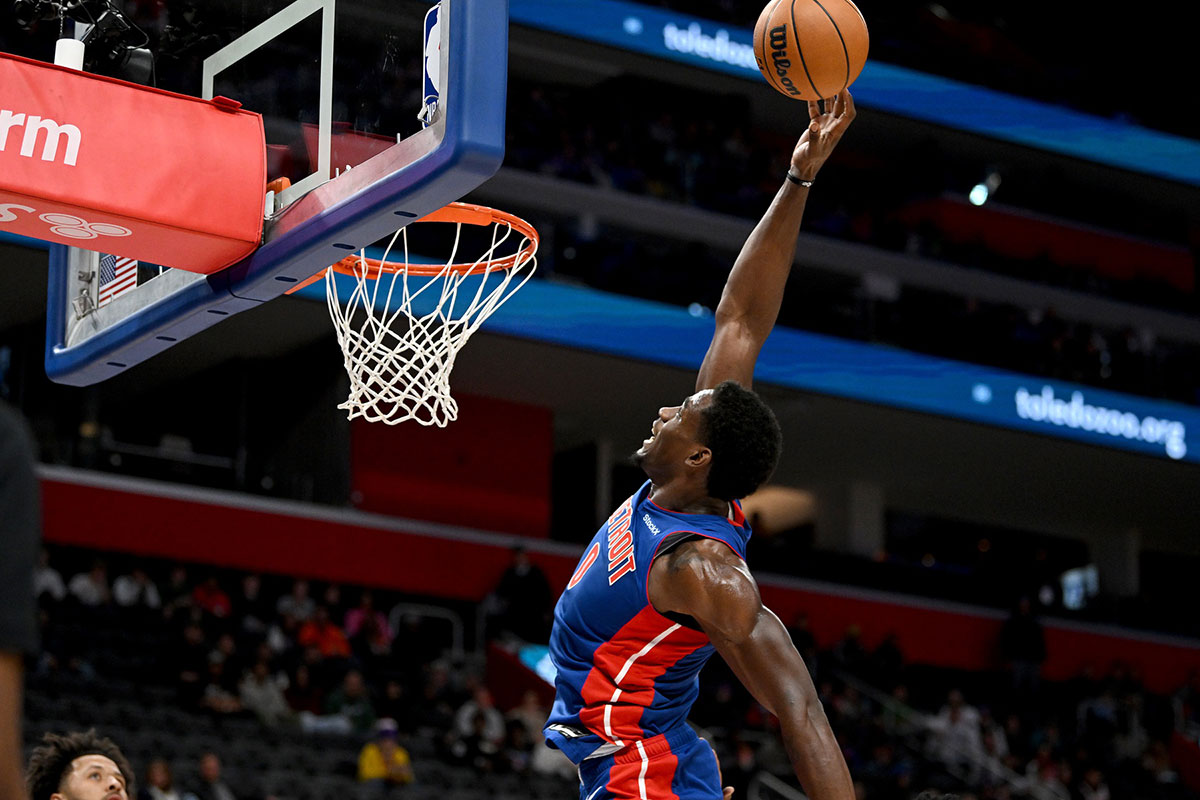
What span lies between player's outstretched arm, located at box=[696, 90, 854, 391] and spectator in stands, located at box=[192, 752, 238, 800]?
6174 mm

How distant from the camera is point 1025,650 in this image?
726 inches

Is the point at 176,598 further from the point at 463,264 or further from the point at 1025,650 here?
the point at 1025,650

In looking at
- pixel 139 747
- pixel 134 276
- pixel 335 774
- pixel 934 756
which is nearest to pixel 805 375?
pixel 934 756

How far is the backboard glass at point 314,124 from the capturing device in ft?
12.9

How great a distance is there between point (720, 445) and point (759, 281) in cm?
78

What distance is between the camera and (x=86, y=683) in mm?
11117

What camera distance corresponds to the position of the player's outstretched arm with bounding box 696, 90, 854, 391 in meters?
4.18

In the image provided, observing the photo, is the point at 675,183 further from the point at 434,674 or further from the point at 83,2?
the point at 83,2

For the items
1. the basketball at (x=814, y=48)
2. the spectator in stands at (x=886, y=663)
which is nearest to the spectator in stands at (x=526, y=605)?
the spectator in stands at (x=886, y=663)

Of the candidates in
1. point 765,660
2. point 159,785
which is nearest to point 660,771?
point 765,660

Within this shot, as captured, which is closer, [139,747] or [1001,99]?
[139,747]

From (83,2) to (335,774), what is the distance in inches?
286

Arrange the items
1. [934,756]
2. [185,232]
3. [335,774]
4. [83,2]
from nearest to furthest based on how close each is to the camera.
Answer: [185,232], [83,2], [335,774], [934,756]

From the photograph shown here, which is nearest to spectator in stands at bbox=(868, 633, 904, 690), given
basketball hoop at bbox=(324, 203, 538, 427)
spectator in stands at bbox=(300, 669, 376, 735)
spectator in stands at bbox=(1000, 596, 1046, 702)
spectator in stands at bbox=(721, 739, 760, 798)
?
spectator in stands at bbox=(1000, 596, 1046, 702)
